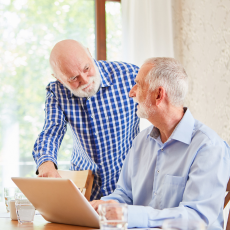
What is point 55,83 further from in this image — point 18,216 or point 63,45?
point 18,216

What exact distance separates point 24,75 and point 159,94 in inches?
76.5

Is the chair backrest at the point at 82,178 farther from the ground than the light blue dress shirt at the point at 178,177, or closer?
closer

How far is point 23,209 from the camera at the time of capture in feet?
3.92

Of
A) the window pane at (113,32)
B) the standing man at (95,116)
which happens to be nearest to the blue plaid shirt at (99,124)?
the standing man at (95,116)

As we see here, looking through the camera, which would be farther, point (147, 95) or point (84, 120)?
point (84, 120)

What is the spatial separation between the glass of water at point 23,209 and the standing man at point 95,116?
0.62m

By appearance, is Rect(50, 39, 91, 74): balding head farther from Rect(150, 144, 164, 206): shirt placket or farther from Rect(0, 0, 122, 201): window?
Rect(0, 0, 122, 201): window

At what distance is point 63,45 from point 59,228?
1090 mm

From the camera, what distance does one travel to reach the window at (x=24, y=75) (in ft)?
9.78

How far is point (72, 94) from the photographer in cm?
194

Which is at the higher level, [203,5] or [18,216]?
[203,5]

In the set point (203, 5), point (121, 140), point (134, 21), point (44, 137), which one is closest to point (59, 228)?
point (44, 137)

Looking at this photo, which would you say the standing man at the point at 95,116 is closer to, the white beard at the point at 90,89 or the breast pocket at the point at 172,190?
the white beard at the point at 90,89

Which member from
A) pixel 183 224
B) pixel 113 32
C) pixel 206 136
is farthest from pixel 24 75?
pixel 183 224
